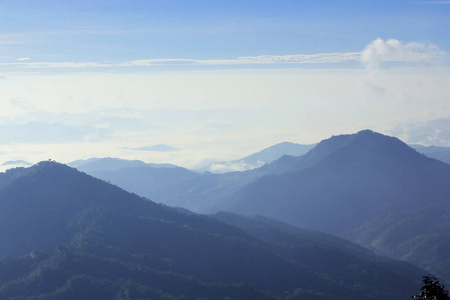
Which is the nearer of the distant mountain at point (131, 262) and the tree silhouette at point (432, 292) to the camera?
the tree silhouette at point (432, 292)

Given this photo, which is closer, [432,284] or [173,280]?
[432,284]

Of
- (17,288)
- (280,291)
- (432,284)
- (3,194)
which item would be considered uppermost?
(3,194)

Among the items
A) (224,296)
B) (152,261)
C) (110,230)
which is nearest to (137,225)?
(110,230)

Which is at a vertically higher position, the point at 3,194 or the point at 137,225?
the point at 3,194

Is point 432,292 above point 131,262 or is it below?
above

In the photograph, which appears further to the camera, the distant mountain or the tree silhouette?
the distant mountain

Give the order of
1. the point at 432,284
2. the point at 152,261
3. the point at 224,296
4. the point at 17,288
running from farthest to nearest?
the point at 152,261 < the point at 224,296 < the point at 17,288 < the point at 432,284

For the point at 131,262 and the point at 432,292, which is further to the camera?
the point at 131,262

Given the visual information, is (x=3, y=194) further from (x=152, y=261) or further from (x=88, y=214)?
(x=152, y=261)
